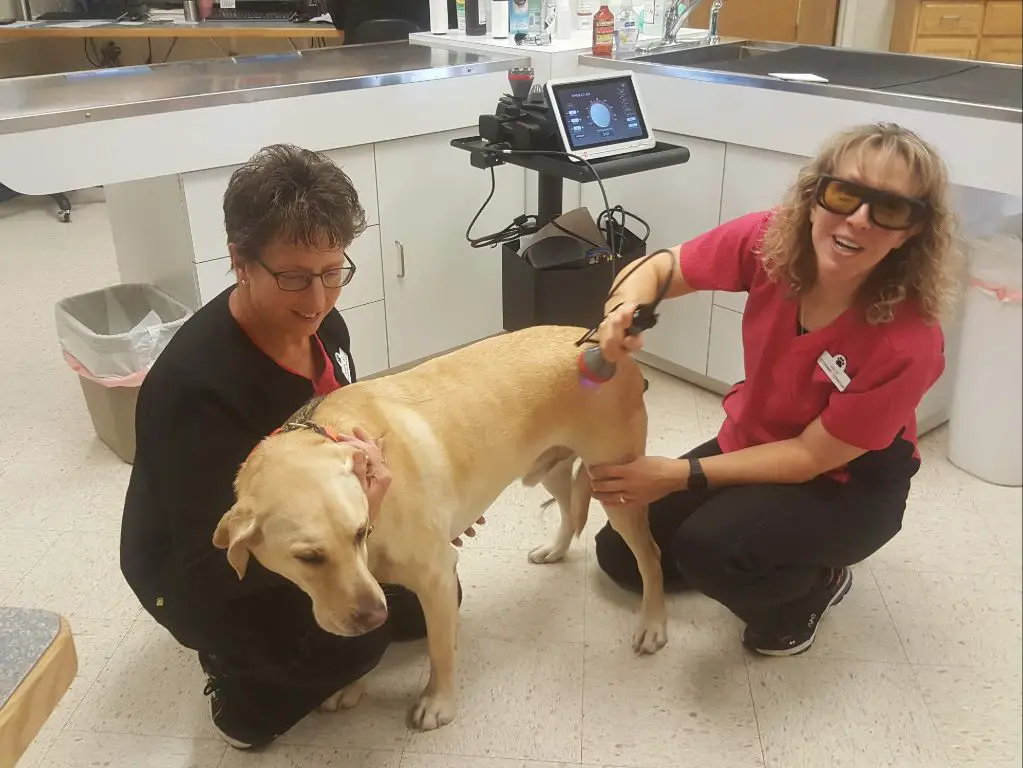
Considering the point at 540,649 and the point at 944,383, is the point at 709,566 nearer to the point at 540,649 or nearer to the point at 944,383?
the point at 540,649

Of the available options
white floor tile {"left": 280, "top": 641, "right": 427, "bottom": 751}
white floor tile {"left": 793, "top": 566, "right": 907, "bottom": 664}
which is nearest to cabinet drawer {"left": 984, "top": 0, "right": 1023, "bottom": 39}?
white floor tile {"left": 793, "top": 566, "right": 907, "bottom": 664}

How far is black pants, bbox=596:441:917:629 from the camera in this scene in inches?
53.1

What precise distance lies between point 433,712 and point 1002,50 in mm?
1271

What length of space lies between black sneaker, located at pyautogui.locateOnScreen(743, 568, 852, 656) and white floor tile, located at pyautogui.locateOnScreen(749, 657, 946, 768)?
23mm

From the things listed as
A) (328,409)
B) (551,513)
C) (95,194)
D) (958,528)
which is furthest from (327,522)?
(95,194)

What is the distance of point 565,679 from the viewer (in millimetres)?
1519

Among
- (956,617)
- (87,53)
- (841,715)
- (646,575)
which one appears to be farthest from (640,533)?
(87,53)

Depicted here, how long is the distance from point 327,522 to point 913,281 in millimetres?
662

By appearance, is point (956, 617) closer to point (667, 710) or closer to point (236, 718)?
point (667, 710)

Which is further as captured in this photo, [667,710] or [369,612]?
[667,710]

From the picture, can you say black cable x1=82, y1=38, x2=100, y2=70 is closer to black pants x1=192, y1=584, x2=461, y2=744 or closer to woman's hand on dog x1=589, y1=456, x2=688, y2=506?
black pants x1=192, y1=584, x2=461, y2=744

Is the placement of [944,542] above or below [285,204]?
below

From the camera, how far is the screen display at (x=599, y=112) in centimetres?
181

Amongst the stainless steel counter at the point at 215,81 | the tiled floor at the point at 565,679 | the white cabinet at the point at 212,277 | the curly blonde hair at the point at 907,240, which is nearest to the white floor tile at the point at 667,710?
the tiled floor at the point at 565,679
